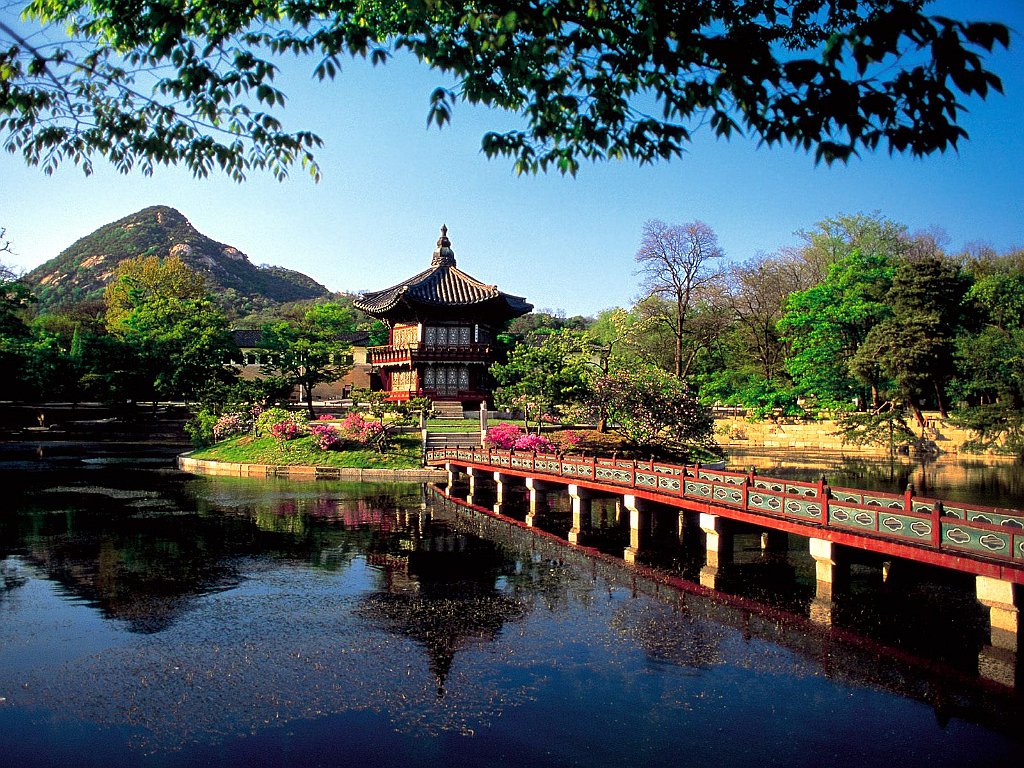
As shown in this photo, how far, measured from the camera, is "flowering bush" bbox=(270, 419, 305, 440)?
38.8 meters

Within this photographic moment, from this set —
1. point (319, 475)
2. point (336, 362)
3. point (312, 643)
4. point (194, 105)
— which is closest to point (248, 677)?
point (312, 643)

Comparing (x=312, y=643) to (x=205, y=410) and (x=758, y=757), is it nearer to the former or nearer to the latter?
(x=758, y=757)

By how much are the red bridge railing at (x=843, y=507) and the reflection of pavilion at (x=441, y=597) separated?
4.16 metres

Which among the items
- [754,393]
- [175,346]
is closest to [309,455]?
[175,346]

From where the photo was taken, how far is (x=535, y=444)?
29.5 m

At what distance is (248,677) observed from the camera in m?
9.97

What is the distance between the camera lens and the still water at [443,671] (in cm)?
808

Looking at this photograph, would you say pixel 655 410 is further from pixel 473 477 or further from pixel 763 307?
pixel 763 307

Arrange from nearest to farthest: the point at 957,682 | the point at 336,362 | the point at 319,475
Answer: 1. the point at 957,682
2. the point at 319,475
3. the point at 336,362

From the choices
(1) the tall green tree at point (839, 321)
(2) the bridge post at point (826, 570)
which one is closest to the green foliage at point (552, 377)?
(2) the bridge post at point (826, 570)

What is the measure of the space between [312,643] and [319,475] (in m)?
24.2

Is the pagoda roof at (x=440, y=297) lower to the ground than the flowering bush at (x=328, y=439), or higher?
higher

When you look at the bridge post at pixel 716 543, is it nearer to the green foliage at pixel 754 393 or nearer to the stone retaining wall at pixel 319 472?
the stone retaining wall at pixel 319 472

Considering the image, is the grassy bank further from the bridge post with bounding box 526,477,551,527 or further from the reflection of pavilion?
the reflection of pavilion
